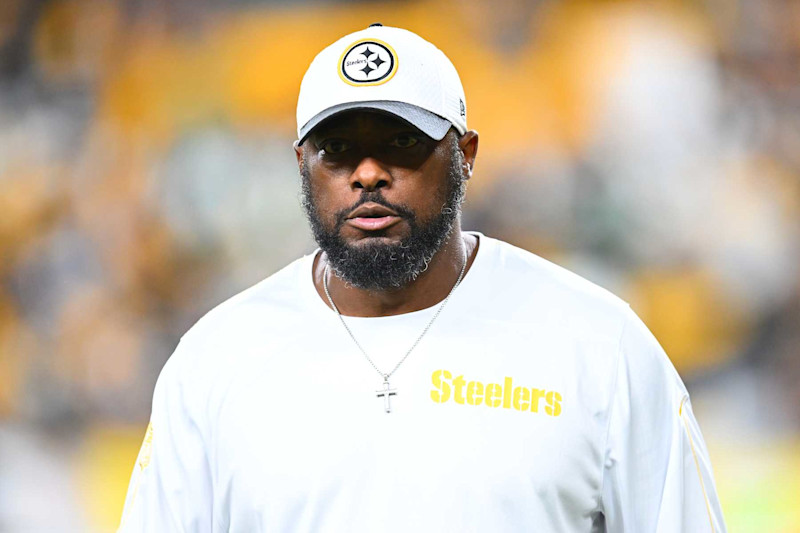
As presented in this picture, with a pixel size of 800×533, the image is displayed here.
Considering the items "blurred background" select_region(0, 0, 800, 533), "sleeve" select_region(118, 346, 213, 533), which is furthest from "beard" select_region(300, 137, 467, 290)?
"blurred background" select_region(0, 0, 800, 533)

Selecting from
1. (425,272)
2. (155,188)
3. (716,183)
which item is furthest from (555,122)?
(425,272)

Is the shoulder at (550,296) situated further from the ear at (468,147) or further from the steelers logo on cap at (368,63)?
the steelers logo on cap at (368,63)

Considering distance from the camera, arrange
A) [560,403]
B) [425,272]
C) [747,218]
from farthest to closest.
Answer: [747,218] < [425,272] < [560,403]

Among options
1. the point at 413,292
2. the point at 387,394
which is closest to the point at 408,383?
the point at 387,394

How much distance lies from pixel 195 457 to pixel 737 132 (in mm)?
3043

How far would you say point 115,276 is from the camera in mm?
4180

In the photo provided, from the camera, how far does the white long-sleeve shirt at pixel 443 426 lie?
1.47 m

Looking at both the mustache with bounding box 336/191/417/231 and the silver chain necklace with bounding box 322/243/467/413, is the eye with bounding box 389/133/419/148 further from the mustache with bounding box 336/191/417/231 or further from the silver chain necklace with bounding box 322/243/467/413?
the silver chain necklace with bounding box 322/243/467/413

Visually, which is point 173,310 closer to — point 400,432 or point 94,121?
point 94,121

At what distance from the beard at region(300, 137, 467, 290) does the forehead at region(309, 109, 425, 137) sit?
82mm

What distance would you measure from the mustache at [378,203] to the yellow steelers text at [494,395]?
8.6 inches

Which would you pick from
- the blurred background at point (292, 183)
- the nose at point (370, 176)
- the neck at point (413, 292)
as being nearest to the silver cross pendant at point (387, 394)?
the neck at point (413, 292)

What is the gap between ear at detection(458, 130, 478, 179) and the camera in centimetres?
165

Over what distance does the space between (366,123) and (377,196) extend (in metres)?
0.11
